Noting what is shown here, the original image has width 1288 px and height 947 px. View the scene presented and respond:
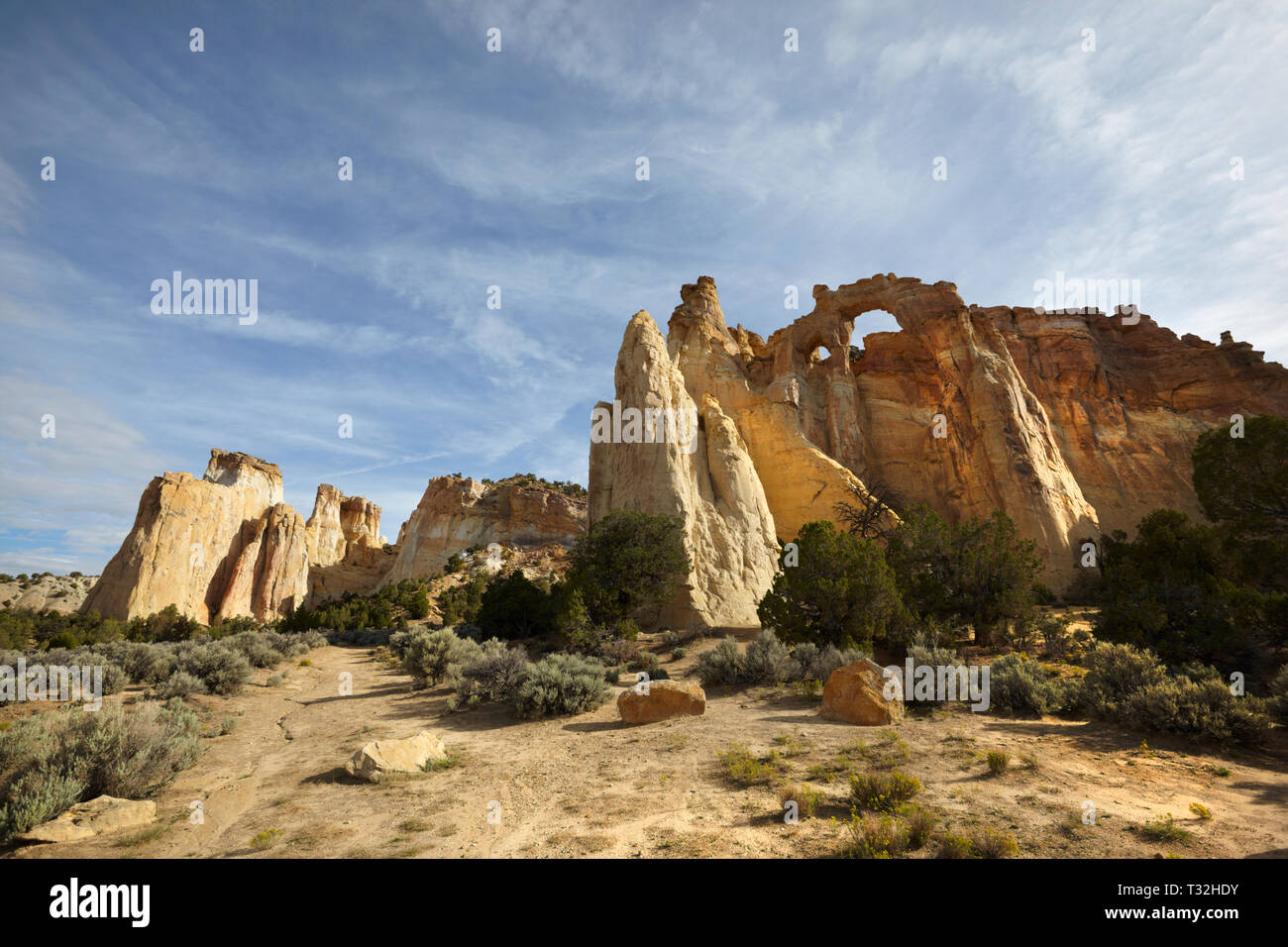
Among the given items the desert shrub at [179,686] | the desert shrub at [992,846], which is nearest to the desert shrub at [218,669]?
the desert shrub at [179,686]

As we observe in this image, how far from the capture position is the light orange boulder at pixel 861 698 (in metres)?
9.38

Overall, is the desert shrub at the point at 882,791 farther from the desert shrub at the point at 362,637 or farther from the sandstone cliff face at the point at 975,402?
the sandstone cliff face at the point at 975,402

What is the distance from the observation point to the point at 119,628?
100 feet

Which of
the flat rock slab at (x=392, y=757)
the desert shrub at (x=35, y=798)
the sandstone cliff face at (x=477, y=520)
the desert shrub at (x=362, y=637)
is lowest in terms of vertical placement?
the desert shrub at (x=362, y=637)

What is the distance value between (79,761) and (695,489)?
21.9m

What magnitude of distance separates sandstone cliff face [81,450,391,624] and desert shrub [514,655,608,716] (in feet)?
156

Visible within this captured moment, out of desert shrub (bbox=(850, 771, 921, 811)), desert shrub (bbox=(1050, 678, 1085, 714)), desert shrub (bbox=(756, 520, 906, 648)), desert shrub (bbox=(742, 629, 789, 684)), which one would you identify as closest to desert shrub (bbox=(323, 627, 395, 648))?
desert shrub (bbox=(742, 629, 789, 684))

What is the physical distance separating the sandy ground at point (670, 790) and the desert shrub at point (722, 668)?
277 cm

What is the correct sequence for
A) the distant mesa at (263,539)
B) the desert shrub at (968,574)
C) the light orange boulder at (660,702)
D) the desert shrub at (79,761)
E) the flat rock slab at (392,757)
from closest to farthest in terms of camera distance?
the desert shrub at (79,761) → the flat rock slab at (392,757) → the light orange boulder at (660,702) → the desert shrub at (968,574) → the distant mesa at (263,539)

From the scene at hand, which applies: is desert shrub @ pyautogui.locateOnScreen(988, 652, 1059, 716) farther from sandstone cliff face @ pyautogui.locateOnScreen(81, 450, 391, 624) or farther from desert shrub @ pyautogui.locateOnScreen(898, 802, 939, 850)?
sandstone cliff face @ pyautogui.locateOnScreen(81, 450, 391, 624)

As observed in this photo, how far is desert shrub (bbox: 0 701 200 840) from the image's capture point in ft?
17.2

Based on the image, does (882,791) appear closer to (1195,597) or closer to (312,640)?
(1195,597)
